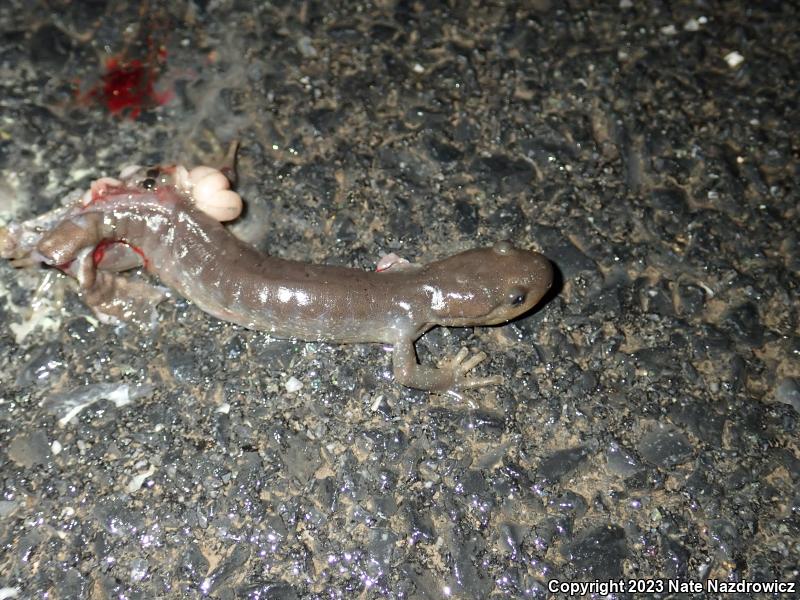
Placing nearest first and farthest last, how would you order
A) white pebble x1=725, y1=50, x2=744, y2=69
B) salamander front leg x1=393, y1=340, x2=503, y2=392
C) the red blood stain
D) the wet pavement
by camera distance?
1. the wet pavement
2. salamander front leg x1=393, y1=340, x2=503, y2=392
3. the red blood stain
4. white pebble x1=725, y1=50, x2=744, y2=69

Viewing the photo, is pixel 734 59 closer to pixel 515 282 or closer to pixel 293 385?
pixel 515 282

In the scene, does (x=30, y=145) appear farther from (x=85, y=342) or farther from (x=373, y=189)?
(x=373, y=189)

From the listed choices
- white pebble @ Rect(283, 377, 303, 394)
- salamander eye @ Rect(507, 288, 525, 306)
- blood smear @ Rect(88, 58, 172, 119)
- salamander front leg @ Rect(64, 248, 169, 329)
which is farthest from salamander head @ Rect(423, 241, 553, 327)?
blood smear @ Rect(88, 58, 172, 119)

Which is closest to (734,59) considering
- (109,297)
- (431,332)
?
(431,332)

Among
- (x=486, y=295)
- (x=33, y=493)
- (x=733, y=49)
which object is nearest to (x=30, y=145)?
(x=33, y=493)

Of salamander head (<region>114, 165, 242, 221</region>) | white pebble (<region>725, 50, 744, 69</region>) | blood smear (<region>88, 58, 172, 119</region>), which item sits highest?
white pebble (<region>725, 50, 744, 69</region>)

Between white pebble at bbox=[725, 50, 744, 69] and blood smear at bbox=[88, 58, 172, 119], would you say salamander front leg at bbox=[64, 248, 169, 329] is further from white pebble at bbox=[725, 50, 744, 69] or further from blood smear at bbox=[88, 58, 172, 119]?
white pebble at bbox=[725, 50, 744, 69]

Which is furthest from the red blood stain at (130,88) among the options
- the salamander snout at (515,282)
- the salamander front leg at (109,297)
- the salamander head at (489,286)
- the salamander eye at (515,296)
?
the salamander eye at (515,296)
